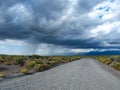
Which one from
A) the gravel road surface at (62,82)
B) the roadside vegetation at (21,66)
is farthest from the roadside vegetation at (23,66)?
the gravel road surface at (62,82)

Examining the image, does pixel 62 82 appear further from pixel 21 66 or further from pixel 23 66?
pixel 21 66

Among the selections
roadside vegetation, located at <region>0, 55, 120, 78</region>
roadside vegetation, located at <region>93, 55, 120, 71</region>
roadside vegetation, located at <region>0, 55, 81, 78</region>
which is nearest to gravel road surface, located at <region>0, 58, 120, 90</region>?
roadside vegetation, located at <region>0, 55, 120, 78</region>

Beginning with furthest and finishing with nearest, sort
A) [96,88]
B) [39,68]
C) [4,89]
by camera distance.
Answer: [39,68] < [96,88] < [4,89]

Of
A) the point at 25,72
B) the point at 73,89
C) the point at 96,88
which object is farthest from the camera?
the point at 25,72

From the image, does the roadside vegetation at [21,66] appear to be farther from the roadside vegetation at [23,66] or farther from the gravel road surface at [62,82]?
the gravel road surface at [62,82]

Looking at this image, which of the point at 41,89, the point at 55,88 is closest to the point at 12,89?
the point at 41,89

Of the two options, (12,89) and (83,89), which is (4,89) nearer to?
(12,89)

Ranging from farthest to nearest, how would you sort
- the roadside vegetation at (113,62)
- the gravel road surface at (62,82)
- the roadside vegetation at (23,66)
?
1. the roadside vegetation at (113,62)
2. the roadside vegetation at (23,66)
3. the gravel road surface at (62,82)

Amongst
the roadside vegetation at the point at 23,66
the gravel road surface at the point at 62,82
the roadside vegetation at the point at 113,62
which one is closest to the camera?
the gravel road surface at the point at 62,82

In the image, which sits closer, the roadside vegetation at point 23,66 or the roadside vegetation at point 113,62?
the roadside vegetation at point 23,66

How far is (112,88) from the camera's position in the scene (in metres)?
16.8

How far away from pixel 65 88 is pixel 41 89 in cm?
167

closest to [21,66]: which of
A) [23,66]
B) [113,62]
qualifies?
[23,66]

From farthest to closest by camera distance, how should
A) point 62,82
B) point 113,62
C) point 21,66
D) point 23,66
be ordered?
point 113,62 → point 21,66 → point 23,66 → point 62,82
